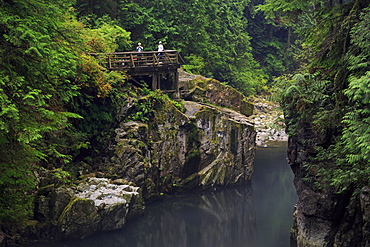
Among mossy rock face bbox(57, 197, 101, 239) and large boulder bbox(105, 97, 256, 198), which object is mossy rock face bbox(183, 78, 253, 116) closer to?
large boulder bbox(105, 97, 256, 198)

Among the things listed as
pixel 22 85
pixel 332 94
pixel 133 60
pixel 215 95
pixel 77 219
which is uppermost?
pixel 133 60

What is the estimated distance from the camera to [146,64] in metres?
24.5

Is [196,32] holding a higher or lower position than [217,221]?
higher

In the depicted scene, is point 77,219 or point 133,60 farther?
point 133,60

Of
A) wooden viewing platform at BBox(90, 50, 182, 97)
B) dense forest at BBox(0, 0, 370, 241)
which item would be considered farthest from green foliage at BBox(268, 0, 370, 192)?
wooden viewing platform at BBox(90, 50, 182, 97)

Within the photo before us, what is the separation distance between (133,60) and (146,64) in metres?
0.77

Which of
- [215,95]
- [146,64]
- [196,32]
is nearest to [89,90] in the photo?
[146,64]

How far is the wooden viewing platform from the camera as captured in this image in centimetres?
2328

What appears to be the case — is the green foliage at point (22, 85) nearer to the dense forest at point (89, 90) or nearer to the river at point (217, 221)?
the dense forest at point (89, 90)

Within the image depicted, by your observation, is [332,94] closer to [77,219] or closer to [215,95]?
[77,219]

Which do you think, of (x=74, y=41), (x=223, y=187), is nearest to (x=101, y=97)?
(x=74, y=41)

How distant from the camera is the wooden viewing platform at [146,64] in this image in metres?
23.3

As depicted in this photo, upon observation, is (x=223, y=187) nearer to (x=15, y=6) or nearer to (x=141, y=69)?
(x=141, y=69)

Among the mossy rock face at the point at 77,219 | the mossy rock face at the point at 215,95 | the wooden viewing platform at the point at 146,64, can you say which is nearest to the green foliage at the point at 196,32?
the mossy rock face at the point at 215,95
